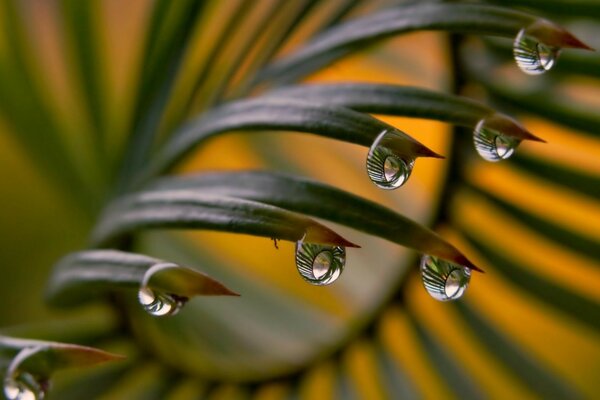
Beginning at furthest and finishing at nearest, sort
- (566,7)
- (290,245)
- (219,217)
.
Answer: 1. (290,245)
2. (566,7)
3. (219,217)

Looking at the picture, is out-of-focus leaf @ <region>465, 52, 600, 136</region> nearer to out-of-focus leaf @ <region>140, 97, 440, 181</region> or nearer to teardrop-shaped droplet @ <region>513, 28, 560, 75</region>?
teardrop-shaped droplet @ <region>513, 28, 560, 75</region>

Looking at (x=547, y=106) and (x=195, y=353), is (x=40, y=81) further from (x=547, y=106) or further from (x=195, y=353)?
(x=547, y=106)

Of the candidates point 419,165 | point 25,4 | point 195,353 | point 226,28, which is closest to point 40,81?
point 25,4

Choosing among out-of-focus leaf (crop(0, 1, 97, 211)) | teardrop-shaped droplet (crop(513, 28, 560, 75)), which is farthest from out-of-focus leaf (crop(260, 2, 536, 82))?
out-of-focus leaf (crop(0, 1, 97, 211))

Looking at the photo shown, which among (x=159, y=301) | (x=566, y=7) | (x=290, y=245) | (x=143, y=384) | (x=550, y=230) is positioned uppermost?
(x=566, y=7)

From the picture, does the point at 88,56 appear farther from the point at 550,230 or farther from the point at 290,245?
the point at 550,230

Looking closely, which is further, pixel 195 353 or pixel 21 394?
pixel 195 353

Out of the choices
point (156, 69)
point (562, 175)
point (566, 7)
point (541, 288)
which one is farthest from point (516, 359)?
point (156, 69)
